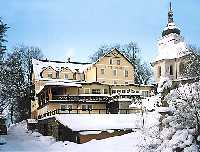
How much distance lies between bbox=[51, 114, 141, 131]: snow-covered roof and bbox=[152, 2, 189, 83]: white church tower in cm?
1588

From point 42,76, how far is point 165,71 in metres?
19.2

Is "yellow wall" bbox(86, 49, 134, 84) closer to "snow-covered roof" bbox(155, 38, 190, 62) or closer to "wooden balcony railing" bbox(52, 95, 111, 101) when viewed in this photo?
"snow-covered roof" bbox(155, 38, 190, 62)

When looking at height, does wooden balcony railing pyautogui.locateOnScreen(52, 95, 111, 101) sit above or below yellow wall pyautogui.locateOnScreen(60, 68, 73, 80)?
below

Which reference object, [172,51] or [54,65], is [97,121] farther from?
[54,65]

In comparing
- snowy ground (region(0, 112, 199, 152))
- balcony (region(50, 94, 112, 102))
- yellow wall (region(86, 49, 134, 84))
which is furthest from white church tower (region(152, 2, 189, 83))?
snowy ground (region(0, 112, 199, 152))

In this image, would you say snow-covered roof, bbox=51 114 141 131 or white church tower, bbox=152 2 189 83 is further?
white church tower, bbox=152 2 189 83

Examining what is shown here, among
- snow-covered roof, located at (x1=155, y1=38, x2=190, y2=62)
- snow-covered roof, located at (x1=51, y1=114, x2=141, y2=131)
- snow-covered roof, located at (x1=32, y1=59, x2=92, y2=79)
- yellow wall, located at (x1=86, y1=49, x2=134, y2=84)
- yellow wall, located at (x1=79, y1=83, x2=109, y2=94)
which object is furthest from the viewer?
snow-covered roof, located at (x1=32, y1=59, x2=92, y2=79)

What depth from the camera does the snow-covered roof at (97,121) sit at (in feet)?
133

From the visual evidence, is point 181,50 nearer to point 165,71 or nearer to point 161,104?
point 165,71

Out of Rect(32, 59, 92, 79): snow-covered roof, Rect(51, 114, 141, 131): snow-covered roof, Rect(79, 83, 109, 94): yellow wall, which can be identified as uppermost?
Rect(32, 59, 92, 79): snow-covered roof

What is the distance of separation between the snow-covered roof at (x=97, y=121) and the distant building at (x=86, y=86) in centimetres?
571

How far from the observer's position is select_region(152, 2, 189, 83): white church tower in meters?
58.9

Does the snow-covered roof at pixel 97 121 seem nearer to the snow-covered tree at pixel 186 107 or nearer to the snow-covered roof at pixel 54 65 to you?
the snow-covered roof at pixel 54 65

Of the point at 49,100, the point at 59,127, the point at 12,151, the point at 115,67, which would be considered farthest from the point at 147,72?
the point at 12,151
